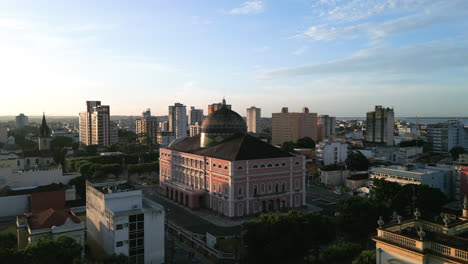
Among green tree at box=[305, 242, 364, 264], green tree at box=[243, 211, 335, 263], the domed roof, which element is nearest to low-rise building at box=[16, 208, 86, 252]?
green tree at box=[243, 211, 335, 263]

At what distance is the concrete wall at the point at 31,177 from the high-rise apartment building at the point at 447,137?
11665cm

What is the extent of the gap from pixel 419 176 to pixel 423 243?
4121 cm

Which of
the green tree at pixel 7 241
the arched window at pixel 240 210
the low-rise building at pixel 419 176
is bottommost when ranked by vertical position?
the arched window at pixel 240 210

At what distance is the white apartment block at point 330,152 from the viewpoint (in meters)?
91.4

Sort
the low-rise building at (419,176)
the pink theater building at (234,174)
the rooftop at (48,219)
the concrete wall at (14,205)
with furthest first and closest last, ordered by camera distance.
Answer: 1. the low-rise building at (419,176)
2. the pink theater building at (234,174)
3. the concrete wall at (14,205)
4. the rooftop at (48,219)

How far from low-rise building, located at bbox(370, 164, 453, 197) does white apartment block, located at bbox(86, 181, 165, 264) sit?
37635mm

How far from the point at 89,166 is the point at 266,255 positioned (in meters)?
56.0

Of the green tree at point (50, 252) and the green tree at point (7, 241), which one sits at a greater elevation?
the green tree at point (50, 252)

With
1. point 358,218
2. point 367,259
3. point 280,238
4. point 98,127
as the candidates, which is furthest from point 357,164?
point 98,127

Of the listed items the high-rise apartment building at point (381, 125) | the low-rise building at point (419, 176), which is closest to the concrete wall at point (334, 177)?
the low-rise building at point (419, 176)

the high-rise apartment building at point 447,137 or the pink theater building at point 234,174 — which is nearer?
the pink theater building at point 234,174

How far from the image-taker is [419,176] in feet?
175

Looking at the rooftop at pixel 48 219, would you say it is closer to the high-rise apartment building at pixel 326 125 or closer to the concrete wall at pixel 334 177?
the concrete wall at pixel 334 177

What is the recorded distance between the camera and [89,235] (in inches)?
1543
